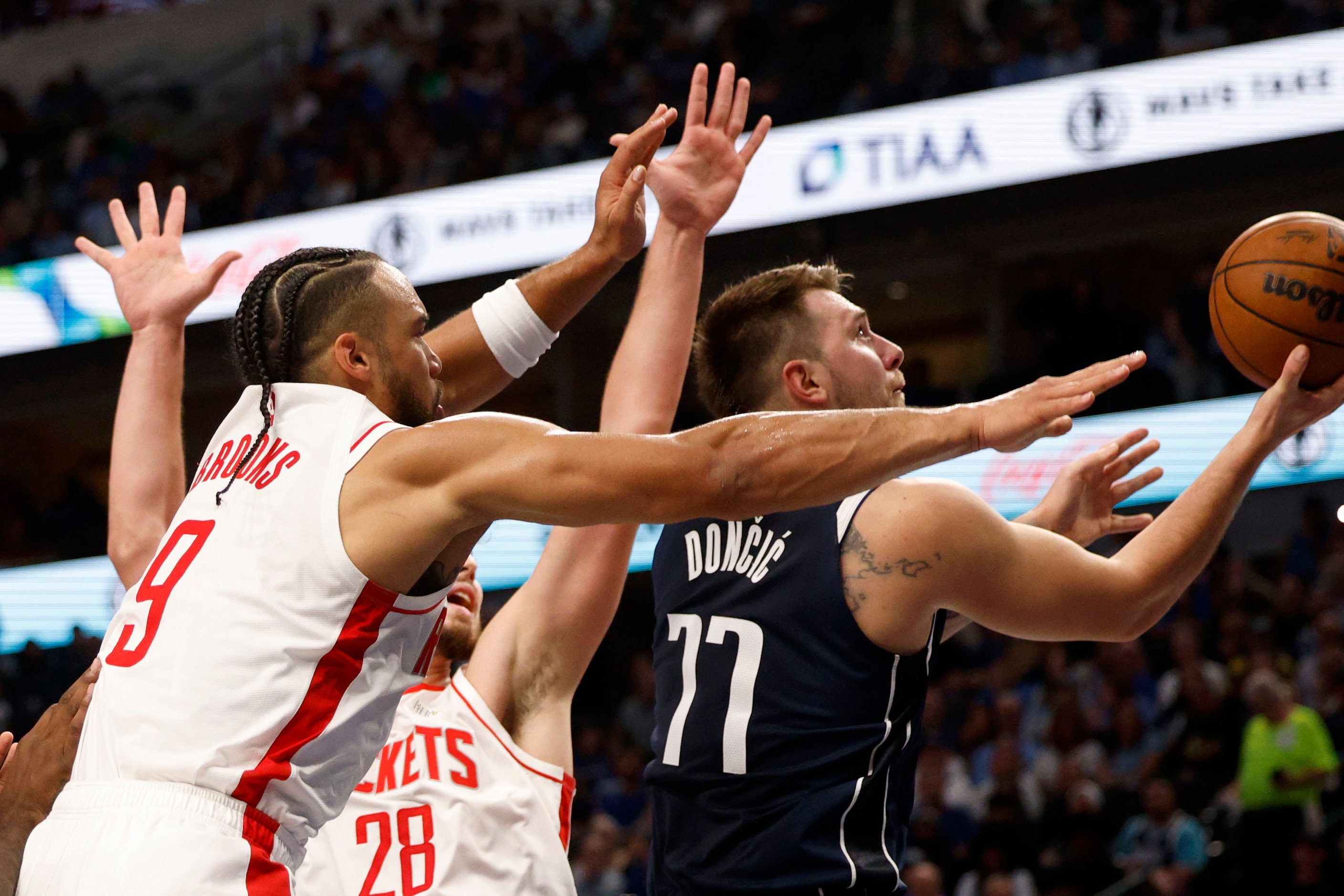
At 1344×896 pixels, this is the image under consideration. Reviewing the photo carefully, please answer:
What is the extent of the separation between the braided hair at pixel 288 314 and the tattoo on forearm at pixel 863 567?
3.49 ft

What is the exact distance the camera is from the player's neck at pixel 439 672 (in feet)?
11.3

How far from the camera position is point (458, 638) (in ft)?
12.0

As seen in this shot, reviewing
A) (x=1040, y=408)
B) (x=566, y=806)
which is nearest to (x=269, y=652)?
(x=566, y=806)

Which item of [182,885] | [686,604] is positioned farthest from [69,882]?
[686,604]

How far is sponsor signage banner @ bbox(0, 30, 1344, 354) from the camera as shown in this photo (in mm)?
10602

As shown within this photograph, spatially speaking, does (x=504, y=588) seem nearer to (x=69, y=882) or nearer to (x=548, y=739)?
(x=548, y=739)

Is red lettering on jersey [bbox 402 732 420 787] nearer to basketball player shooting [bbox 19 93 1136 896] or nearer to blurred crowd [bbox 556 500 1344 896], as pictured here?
basketball player shooting [bbox 19 93 1136 896]

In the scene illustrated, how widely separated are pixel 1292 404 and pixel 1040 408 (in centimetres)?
96

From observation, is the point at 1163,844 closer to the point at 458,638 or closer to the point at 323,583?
the point at 458,638

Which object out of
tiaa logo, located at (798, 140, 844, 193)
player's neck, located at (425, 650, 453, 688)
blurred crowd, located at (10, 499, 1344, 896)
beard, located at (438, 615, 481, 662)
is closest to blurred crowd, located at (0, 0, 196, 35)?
tiaa logo, located at (798, 140, 844, 193)

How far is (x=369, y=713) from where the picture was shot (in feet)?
7.84

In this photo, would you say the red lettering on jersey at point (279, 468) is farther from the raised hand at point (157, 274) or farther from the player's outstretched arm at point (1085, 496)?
the player's outstretched arm at point (1085, 496)

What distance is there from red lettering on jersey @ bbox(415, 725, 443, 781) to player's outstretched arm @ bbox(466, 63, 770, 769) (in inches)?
6.1

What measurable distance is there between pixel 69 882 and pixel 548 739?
1297 mm
